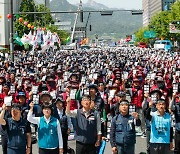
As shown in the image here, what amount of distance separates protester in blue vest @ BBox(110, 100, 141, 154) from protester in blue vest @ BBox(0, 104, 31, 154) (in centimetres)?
139

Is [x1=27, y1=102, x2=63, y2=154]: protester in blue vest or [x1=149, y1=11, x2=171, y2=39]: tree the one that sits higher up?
[x1=149, y1=11, x2=171, y2=39]: tree

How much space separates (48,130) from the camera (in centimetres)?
781

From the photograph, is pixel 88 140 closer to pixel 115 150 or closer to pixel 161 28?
pixel 115 150

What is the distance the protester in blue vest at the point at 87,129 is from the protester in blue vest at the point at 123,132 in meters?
0.26

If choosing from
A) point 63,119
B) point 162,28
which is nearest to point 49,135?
point 63,119

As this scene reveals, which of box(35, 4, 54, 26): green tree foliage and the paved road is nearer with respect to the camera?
the paved road

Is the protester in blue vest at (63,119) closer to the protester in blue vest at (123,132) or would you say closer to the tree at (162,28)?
the protester in blue vest at (123,132)

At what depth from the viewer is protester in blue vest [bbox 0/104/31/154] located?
7.95 m

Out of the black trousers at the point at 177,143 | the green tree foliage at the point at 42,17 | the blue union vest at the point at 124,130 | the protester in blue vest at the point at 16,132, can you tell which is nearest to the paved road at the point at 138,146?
the black trousers at the point at 177,143

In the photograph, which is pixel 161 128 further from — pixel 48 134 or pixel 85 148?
pixel 48 134

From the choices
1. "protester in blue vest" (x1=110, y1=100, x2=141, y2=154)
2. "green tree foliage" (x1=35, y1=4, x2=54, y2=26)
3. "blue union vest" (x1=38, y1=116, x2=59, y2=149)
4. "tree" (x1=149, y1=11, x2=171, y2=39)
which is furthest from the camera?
"tree" (x1=149, y1=11, x2=171, y2=39)

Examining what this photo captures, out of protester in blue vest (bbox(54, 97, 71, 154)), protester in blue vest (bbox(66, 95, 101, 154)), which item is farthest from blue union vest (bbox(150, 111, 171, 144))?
protester in blue vest (bbox(54, 97, 71, 154))

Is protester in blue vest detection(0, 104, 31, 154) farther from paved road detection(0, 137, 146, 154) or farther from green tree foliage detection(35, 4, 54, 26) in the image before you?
green tree foliage detection(35, 4, 54, 26)

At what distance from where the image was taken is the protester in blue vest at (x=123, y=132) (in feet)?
27.0
